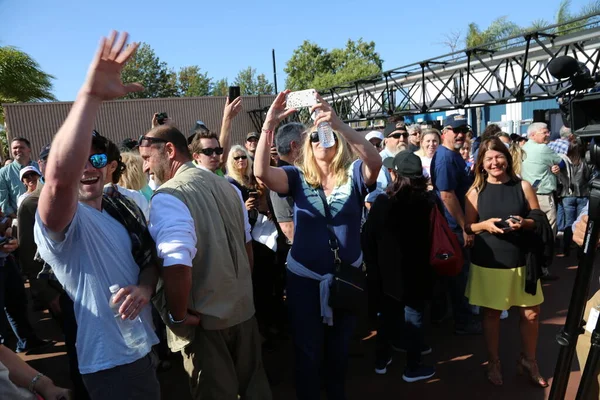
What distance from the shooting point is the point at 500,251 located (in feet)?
10.4

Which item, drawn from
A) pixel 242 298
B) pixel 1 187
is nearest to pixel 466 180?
pixel 242 298

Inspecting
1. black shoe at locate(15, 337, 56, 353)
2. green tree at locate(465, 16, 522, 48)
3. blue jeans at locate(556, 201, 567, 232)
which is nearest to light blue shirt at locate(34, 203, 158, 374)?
black shoe at locate(15, 337, 56, 353)

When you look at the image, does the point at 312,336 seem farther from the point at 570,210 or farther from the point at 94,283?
the point at 570,210

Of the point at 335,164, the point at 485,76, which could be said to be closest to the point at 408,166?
the point at 335,164

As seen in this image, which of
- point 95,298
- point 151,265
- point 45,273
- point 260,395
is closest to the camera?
point 95,298

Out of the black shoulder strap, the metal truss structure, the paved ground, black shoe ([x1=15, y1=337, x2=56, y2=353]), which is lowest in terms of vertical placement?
the paved ground

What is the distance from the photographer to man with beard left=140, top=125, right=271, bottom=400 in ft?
6.45

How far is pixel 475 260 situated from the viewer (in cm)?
328

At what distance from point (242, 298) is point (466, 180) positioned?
2.81 metres

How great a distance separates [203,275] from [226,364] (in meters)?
0.49

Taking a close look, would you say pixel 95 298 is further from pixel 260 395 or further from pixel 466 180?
pixel 466 180

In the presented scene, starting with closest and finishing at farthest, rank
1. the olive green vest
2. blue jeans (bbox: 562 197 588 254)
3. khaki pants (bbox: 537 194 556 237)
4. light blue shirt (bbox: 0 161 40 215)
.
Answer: the olive green vest < light blue shirt (bbox: 0 161 40 215) < khaki pants (bbox: 537 194 556 237) < blue jeans (bbox: 562 197 588 254)

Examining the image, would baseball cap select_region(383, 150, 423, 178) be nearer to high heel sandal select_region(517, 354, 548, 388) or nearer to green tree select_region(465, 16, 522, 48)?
high heel sandal select_region(517, 354, 548, 388)

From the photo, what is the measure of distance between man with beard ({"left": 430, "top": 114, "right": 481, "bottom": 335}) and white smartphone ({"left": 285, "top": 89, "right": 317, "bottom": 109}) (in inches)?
79.5
